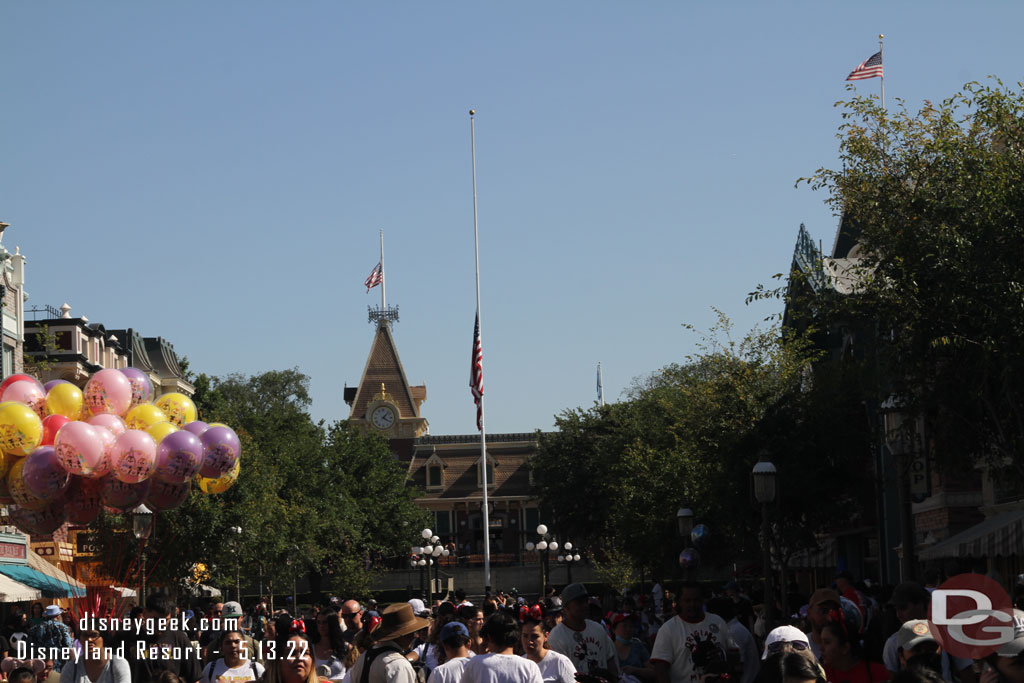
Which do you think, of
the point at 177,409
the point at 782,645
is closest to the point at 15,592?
the point at 177,409

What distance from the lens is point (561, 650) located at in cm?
1010

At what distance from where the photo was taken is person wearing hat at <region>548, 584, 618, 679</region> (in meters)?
10.1

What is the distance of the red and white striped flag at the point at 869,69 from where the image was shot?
29250mm

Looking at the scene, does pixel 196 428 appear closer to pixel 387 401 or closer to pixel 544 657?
pixel 544 657

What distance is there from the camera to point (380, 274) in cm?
7844

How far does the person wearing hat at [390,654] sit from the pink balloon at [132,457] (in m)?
9.54

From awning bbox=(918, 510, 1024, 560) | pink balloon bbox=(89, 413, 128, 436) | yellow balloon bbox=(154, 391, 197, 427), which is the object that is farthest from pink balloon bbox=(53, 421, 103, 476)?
awning bbox=(918, 510, 1024, 560)

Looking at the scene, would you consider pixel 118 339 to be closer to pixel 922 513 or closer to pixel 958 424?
pixel 922 513

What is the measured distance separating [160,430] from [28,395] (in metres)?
1.88

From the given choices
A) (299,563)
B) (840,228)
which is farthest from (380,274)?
(840,228)

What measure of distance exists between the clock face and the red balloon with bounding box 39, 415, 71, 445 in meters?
82.0

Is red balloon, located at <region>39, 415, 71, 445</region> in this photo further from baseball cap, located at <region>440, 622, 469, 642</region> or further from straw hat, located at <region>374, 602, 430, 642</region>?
straw hat, located at <region>374, 602, 430, 642</region>

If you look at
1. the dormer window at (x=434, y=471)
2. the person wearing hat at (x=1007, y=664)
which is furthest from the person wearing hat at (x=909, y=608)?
the dormer window at (x=434, y=471)

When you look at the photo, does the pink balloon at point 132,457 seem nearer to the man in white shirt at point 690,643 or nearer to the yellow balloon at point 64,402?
the yellow balloon at point 64,402
